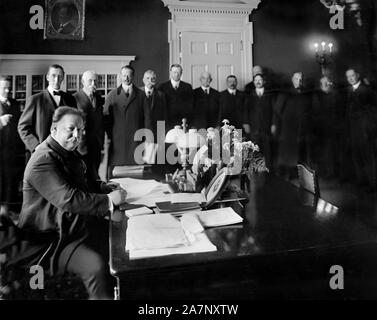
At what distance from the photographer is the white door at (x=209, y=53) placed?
1975 millimetres

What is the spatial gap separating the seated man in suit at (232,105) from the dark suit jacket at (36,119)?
0.95m

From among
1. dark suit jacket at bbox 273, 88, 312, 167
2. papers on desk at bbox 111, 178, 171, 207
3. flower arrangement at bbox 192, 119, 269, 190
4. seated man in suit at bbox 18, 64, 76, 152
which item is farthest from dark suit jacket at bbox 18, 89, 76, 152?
dark suit jacket at bbox 273, 88, 312, 167

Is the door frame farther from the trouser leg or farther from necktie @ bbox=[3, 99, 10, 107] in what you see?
the trouser leg

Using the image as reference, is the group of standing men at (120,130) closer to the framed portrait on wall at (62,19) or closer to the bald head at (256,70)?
the bald head at (256,70)

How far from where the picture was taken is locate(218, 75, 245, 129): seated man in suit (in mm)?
2037

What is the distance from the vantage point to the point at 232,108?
2074 millimetres

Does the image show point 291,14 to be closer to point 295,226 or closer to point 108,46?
point 108,46

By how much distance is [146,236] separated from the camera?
119 cm

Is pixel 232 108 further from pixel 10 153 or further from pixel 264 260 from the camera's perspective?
pixel 10 153

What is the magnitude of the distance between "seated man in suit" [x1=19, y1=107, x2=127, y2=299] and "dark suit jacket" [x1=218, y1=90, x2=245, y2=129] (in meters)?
0.87

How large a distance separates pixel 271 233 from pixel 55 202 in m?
0.98
